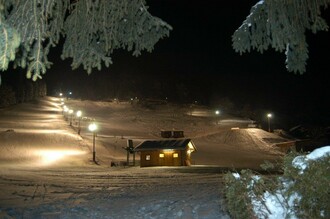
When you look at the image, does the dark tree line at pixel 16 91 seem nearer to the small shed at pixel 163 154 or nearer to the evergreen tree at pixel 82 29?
the small shed at pixel 163 154

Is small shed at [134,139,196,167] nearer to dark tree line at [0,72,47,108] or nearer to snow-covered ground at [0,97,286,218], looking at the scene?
A: snow-covered ground at [0,97,286,218]

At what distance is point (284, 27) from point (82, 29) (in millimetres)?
4000

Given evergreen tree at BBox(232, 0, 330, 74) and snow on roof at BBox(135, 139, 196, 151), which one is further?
snow on roof at BBox(135, 139, 196, 151)

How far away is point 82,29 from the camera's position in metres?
6.98

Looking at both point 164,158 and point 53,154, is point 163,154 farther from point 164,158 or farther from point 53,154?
point 53,154

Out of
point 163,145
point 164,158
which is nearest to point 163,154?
point 164,158

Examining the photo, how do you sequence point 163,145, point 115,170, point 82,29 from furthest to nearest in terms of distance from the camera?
1. point 163,145
2. point 115,170
3. point 82,29

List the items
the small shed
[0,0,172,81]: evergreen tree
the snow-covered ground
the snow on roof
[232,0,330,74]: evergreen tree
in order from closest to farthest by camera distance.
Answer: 1. [0,0,172,81]: evergreen tree
2. [232,0,330,74]: evergreen tree
3. the snow-covered ground
4. the small shed
5. the snow on roof

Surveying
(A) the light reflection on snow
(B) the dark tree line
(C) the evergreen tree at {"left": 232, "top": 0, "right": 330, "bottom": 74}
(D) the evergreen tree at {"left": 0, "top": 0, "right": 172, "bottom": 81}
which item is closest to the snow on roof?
(A) the light reflection on snow

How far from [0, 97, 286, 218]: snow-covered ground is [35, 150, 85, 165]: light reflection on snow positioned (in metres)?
0.10

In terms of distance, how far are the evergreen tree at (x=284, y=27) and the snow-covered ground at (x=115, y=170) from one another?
4.10m

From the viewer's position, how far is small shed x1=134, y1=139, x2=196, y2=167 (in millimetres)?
39656

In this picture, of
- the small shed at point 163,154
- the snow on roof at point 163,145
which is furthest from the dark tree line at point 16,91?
the small shed at point 163,154

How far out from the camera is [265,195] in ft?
25.9
